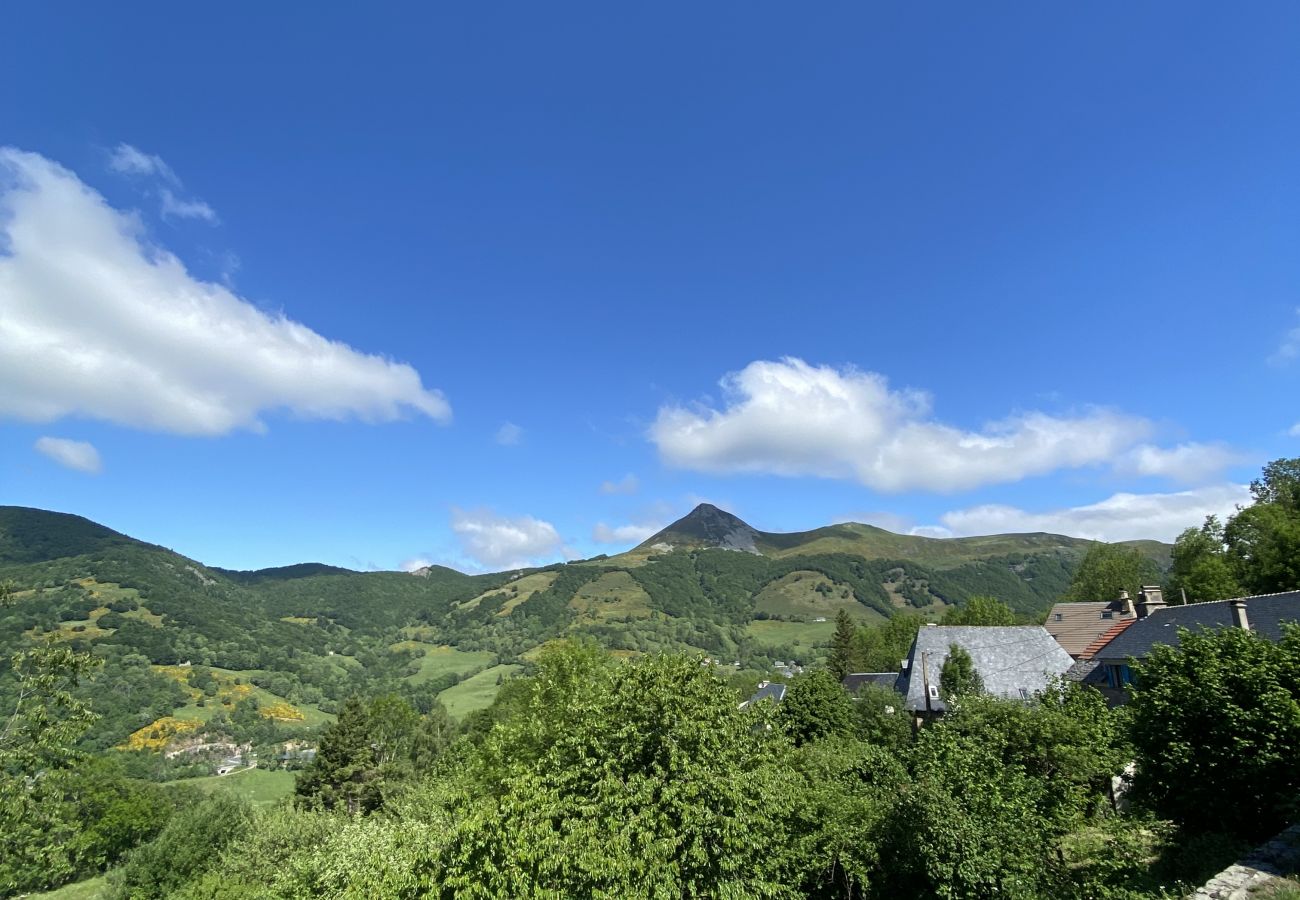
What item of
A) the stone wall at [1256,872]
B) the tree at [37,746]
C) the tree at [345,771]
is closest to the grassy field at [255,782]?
the tree at [345,771]

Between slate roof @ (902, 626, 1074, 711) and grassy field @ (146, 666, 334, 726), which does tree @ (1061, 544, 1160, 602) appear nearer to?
slate roof @ (902, 626, 1074, 711)

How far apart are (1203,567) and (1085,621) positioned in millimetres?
12827

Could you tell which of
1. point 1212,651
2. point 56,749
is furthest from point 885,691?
point 56,749

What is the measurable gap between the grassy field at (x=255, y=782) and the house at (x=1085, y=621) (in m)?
131

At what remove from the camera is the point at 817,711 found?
4988 centimetres

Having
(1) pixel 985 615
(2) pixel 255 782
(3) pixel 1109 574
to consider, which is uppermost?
(3) pixel 1109 574

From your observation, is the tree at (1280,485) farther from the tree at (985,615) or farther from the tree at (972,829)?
the tree at (972,829)

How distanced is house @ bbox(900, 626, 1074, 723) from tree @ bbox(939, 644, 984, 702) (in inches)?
46.3

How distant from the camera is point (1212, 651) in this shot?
67.4 ft

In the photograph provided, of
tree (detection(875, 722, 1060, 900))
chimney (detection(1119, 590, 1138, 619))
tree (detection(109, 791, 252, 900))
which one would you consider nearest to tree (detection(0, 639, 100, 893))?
tree (detection(109, 791, 252, 900))

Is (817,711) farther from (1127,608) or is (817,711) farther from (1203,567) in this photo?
(1203,567)

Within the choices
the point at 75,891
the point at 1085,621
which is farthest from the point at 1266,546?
the point at 75,891

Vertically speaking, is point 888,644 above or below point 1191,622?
below

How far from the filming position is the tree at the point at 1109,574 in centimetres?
9306
